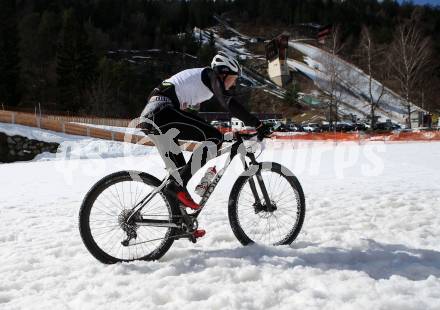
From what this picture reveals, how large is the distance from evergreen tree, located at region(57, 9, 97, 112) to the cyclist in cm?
5785

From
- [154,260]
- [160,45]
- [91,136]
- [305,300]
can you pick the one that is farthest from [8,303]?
[160,45]

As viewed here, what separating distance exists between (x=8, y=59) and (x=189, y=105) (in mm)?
64196

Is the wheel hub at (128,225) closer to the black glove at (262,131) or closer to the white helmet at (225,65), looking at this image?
the black glove at (262,131)

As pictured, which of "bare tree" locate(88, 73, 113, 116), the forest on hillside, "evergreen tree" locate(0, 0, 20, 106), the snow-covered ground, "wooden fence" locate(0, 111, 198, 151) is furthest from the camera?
the forest on hillside

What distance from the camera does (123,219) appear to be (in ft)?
13.2

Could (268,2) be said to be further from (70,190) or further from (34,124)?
(70,190)

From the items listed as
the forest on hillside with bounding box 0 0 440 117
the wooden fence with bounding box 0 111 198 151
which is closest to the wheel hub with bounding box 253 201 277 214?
the wooden fence with bounding box 0 111 198 151

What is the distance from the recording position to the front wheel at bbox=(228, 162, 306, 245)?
14.4ft

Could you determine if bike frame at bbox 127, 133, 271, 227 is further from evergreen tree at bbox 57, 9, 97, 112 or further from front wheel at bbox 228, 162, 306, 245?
evergreen tree at bbox 57, 9, 97, 112

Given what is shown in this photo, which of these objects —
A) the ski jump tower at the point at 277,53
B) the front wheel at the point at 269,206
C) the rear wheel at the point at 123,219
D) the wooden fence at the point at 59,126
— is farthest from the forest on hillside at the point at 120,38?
the rear wheel at the point at 123,219

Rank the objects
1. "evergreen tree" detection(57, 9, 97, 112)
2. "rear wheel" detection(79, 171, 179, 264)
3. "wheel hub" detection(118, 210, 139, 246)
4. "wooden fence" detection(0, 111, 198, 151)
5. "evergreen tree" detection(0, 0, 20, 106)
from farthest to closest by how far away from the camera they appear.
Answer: "evergreen tree" detection(57, 9, 97, 112), "evergreen tree" detection(0, 0, 20, 106), "wooden fence" detection(0, 111, 198, 151), "wheel hub" detection(118, 210, 139, 246), "rear wheel" detection(79, 171, 179, 264)

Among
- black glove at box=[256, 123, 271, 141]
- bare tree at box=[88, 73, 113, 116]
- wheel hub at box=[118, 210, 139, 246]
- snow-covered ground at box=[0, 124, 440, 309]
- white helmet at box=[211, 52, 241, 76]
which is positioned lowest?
snow-covered ground at box=[0, 124, 440, 309]

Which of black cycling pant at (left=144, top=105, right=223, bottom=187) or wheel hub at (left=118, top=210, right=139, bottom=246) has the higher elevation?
black cycling pant at (left=144, top=105, right=223, bottom=187)

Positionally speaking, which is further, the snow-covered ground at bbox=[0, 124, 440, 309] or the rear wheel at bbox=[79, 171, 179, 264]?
the rear wheel at bbox=[79, 171, 179, 264]
